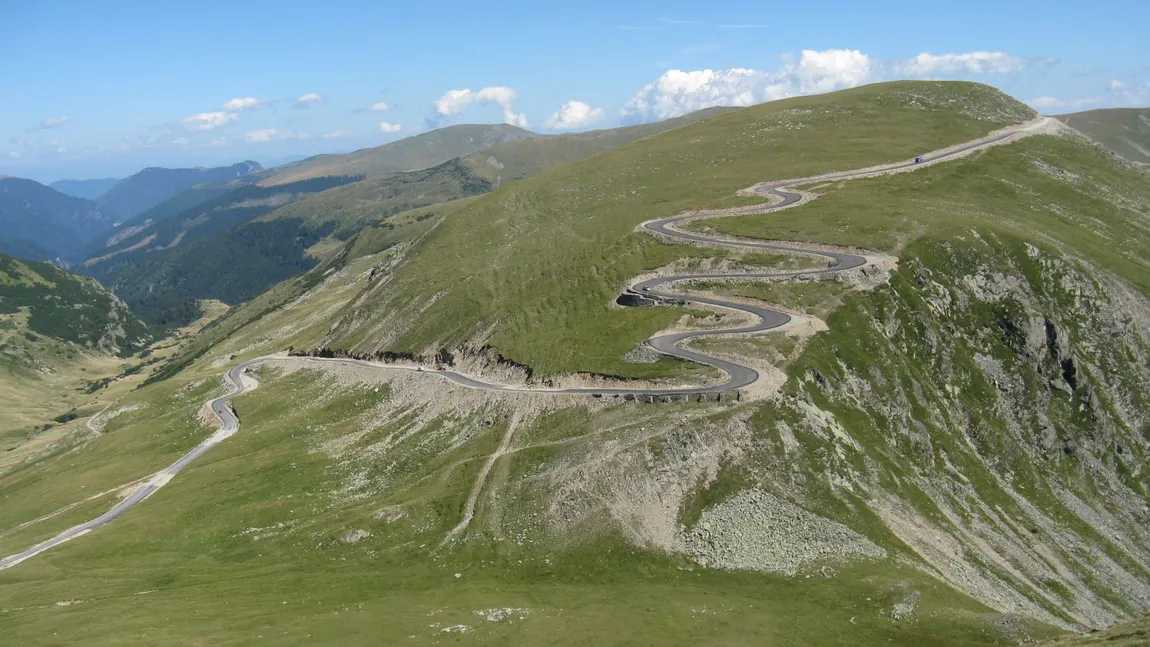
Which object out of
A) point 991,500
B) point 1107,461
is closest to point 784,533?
point 991,500

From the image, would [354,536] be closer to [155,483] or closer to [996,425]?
[155,483]

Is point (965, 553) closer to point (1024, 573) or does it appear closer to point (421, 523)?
point (1024, 573)

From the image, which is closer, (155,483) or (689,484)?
(689,484)

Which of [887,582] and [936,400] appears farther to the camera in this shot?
[936,400]

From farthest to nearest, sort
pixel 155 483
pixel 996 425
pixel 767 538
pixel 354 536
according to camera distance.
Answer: pixel 155 483 → pixel 996 425 → pixel 354 536 → pixel 767 538

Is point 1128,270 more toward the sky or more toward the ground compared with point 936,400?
more toward the sky

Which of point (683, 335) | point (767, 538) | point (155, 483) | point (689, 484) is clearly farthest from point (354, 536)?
point (683, 335)

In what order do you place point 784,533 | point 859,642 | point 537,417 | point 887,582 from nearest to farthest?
1. point 859,642
2. point 887,582
3. point 784,533
4. point 537,417
